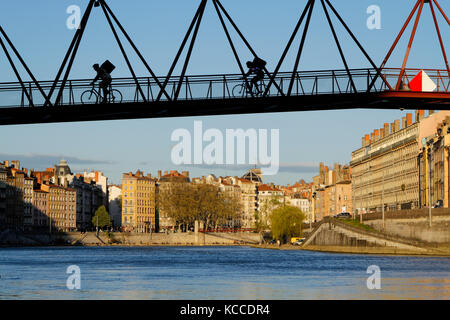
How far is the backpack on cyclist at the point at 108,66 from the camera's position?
4669cm

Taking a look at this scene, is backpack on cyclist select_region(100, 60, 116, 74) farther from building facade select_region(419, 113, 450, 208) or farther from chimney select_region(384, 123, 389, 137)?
chimney select_region(384, 123, 389, 137)

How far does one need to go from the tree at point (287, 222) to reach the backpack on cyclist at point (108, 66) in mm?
130110

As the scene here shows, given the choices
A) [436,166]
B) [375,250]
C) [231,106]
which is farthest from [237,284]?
[436,166]

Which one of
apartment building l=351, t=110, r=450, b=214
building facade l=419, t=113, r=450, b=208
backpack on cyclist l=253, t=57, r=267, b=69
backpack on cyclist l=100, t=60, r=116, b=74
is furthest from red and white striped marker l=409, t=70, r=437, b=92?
apartment building l=351, t=110, r=450, b=214

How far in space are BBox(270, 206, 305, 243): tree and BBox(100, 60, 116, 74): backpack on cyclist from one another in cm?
13011

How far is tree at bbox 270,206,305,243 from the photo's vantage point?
579ft

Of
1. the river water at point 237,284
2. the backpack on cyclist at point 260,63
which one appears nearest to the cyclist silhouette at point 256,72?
the backpack on cyclist at point 260,63

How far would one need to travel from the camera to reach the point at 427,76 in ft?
157

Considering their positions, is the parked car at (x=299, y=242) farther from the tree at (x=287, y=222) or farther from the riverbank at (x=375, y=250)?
the tree at (x=287, y=222)

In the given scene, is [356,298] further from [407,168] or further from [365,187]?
[365,187]

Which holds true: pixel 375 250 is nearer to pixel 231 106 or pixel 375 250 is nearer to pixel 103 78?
pixel 231 106
